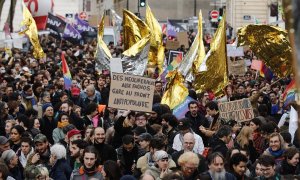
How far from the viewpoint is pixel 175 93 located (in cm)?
1462

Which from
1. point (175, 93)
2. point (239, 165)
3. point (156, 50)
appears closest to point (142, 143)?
point (239, 165)

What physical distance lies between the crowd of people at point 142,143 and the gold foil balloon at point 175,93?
0.66 ft

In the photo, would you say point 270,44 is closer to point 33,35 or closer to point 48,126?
point 48,126

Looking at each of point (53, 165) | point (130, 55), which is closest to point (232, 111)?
point (53, 165)

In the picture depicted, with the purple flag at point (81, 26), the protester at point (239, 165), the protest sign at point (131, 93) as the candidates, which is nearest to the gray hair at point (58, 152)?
the protester at point (239, 165)

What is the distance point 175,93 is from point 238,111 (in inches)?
115

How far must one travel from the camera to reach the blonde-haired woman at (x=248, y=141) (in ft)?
33.5

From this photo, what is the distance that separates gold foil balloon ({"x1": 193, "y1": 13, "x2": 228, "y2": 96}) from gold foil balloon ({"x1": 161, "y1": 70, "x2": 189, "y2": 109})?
1.05ft

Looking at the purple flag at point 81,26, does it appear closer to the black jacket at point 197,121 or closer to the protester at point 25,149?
the black jacket at point 197,121

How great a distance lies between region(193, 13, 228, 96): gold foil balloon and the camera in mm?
14922

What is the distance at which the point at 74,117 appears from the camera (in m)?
12.2

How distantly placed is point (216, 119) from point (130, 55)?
15.8 feet

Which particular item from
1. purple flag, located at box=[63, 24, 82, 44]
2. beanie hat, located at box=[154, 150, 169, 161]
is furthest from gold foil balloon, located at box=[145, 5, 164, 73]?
beanie hat, located at box=[154, 150, 169, 161]

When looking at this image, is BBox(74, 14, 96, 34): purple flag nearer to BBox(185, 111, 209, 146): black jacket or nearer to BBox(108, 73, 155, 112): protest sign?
BBox(185, 111, 209, 146): black jacket
